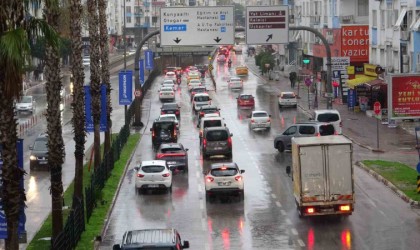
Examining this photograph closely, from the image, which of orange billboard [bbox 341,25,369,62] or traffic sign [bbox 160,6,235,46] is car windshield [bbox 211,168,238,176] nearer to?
traffic sign [bbox 160,6,235,46]

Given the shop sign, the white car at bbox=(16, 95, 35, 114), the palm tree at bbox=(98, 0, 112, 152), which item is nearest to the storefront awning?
the shop sign

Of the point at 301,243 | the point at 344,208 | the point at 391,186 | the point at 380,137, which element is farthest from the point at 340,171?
the point at 380,137

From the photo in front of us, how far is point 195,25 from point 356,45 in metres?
30.1

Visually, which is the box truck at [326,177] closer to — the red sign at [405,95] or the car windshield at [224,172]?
the car windshield at [224,172]

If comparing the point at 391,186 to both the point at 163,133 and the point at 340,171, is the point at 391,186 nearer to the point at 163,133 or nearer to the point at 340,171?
the point at 340,171

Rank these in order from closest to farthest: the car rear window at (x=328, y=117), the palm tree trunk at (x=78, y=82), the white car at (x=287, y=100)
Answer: the palm tree trunk at (x=78, y=82), the car rear window at (x=328, y=117), the white car at (x=287, y=100)

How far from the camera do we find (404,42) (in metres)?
74.4

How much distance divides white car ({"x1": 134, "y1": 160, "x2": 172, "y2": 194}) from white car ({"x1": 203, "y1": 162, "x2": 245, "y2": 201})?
2678mm

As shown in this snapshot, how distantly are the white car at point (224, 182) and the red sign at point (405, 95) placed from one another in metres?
12.8

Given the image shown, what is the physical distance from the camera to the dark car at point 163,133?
197 feet

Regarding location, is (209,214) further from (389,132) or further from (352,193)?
(389,132)

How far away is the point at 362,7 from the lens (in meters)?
101

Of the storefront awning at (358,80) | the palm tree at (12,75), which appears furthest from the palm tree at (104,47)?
the storefront awning at (358,80)

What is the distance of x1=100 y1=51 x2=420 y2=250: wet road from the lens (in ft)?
104
